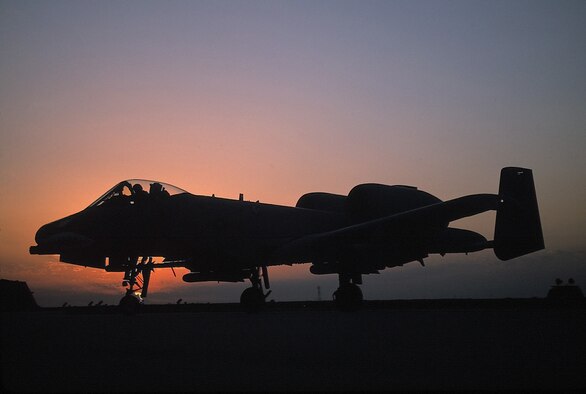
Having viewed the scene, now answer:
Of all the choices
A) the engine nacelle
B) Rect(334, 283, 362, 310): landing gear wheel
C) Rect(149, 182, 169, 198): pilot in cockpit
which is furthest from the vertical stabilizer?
Rect(149, 182, 169, 198): pilot in cockpit

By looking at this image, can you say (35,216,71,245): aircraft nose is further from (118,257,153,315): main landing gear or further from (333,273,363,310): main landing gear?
(333,273,363,310): main landing gear

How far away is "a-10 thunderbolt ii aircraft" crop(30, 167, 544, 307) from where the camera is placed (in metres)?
13.0

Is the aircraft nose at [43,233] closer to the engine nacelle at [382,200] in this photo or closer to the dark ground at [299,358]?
the dark ground at [299,358]

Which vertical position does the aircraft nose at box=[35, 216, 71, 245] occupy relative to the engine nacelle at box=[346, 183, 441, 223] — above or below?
below

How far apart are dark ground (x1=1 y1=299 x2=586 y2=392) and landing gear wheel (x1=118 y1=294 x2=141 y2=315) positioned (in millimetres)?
3879

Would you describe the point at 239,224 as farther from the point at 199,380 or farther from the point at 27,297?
the point at 27,297

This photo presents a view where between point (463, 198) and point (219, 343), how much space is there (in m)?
8.09

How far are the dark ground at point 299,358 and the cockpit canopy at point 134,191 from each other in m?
4.92

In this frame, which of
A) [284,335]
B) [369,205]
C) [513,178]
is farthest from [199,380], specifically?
[513,178]

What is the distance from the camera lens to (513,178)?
54.3 feet

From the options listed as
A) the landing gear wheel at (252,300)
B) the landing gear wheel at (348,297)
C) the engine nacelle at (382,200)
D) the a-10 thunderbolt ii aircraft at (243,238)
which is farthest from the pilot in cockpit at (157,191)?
the engine nacelle at (382,200)

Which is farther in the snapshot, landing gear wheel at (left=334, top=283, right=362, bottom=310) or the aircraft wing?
landing gear wheel at (left=334, top=283, right=362, bottom=310)

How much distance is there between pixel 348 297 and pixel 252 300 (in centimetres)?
261

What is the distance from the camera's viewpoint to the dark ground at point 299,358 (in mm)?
4201
